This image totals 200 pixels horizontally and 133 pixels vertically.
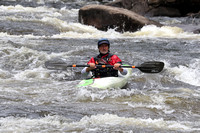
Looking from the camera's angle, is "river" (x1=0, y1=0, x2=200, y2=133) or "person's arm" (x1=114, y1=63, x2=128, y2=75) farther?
"person's arm" (x1=114, y1=63, x2=128, y2=75)

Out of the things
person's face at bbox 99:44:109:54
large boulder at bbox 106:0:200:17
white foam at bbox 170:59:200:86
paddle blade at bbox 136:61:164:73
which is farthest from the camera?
large boulder at bbox 106:0:200:17

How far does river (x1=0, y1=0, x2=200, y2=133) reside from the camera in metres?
3.99

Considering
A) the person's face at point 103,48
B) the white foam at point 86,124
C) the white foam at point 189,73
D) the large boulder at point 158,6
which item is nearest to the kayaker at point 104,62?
the person's face at point 103,48

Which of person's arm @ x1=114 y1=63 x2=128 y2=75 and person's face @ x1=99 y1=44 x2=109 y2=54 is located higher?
person's face @ x1=99 y1=44 x2=109 y2=54

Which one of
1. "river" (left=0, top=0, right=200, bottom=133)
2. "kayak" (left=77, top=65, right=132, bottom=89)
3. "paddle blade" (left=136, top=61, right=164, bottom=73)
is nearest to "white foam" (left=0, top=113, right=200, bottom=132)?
"river" (left=0, top=0, right=200, bottom=133)

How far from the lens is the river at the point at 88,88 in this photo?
3995 mm

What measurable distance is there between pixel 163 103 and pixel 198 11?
1396cm

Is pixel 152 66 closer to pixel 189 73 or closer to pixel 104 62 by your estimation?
pixel 104 62

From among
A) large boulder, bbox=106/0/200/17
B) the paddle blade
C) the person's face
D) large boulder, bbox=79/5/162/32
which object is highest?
large boulder, bbox=106/0/200/17

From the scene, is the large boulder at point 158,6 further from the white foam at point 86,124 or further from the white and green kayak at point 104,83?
the white foam at point 86,124

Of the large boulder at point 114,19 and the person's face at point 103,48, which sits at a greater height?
the large boulder at point 114,19

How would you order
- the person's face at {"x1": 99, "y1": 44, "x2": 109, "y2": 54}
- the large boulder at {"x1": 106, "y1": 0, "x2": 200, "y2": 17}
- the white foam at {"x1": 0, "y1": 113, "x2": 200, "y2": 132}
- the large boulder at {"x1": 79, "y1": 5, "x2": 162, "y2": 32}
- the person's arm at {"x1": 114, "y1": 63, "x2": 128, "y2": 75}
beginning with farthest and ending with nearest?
1. the large boulder at {"x1": 106, "y1": 0, "x2": 200, "y2": 17}
2. the large boulder at {"x1": 79, "y1": 5, "x2": 162, "y2": 32}
3. the person's face at {"x1": 99, "y1": 44, "x2": 109, "y2": 54}
4. the person's arm at {"x1": 114, "y1": 63, "x2": 128, "y2": 75}
5. the white foam at {"x1": 0, "y1": 113, "x2": 200, "y2": 132}

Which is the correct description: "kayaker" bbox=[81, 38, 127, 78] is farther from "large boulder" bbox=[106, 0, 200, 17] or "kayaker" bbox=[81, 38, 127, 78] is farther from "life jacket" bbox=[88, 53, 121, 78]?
"large boulder" bbox=[106, 0, 200, 17]

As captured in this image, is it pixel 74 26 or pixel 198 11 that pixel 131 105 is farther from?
pixel 198 11
